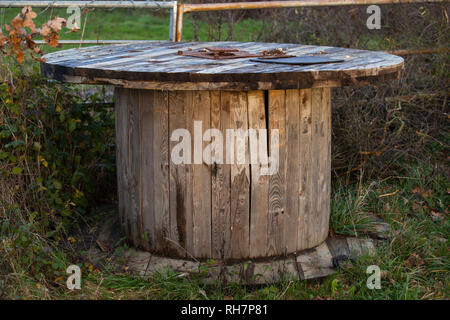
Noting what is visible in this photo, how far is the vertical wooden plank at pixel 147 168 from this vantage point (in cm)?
303

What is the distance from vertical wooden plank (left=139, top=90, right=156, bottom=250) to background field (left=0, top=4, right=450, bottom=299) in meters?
0.26

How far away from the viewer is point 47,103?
3863 mm

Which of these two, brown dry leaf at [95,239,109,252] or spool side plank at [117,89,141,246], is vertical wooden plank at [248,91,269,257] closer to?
spool side plank at [117,89,141,246]

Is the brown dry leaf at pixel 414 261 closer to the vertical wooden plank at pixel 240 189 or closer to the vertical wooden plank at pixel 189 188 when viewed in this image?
the vertical wooden plank at pixel 240 189

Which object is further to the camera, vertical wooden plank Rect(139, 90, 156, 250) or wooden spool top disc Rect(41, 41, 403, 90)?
vertical wooden plank Rect(139, 90, 156, 250)

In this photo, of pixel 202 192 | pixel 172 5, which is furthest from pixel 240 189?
pixel 172 5

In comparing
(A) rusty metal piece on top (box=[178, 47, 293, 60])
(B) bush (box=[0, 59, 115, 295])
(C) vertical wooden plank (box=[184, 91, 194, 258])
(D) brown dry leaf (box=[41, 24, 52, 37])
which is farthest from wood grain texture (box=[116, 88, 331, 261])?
(B) bush (box=[0, 59, 115, 295])

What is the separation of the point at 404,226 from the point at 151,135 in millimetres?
1688

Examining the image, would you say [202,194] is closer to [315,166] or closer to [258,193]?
[258,193]

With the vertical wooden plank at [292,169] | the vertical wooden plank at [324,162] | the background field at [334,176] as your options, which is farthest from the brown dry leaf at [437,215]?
the vertical wooden plank at [292,169]

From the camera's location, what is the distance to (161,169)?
Result: 306 centimetres

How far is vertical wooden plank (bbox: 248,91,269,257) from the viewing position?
2.96 m

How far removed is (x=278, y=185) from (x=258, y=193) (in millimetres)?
123
